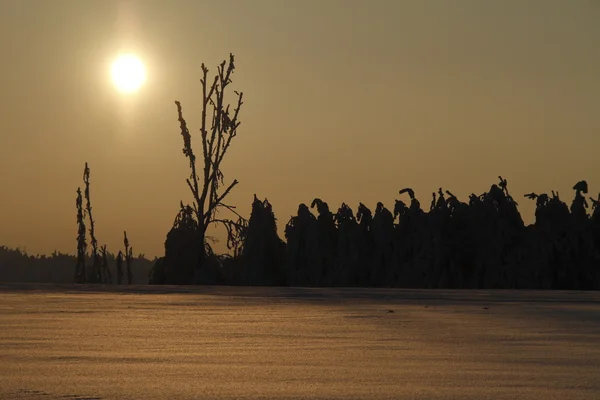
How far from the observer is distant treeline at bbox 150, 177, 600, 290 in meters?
16.8

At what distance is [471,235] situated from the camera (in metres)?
17.4

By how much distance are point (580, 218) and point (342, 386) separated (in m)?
14.0

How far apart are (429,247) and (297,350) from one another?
12496 mm

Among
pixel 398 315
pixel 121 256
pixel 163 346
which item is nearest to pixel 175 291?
pixel 398 315

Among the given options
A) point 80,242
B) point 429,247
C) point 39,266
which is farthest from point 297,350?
point 39,266

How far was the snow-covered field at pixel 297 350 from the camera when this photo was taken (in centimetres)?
351

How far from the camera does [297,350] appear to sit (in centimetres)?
490

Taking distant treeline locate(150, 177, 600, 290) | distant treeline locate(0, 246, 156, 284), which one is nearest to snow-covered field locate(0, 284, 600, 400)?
distant treeline locate(150, 177, 600, 290)

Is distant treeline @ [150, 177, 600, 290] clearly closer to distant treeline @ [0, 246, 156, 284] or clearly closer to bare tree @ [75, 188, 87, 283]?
bare tree @ [75, 188, 87, 283]

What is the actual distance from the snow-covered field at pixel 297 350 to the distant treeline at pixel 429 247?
7.87 m

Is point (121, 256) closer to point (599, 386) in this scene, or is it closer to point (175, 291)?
point (175, 291)

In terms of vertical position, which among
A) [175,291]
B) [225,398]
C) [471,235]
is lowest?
[225,398]

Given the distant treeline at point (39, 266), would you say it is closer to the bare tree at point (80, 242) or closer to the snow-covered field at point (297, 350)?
the bare tree at point (80, 242)

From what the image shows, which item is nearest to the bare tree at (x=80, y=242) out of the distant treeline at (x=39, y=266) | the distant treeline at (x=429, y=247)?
the distant treeline at (x=429, y=247)
